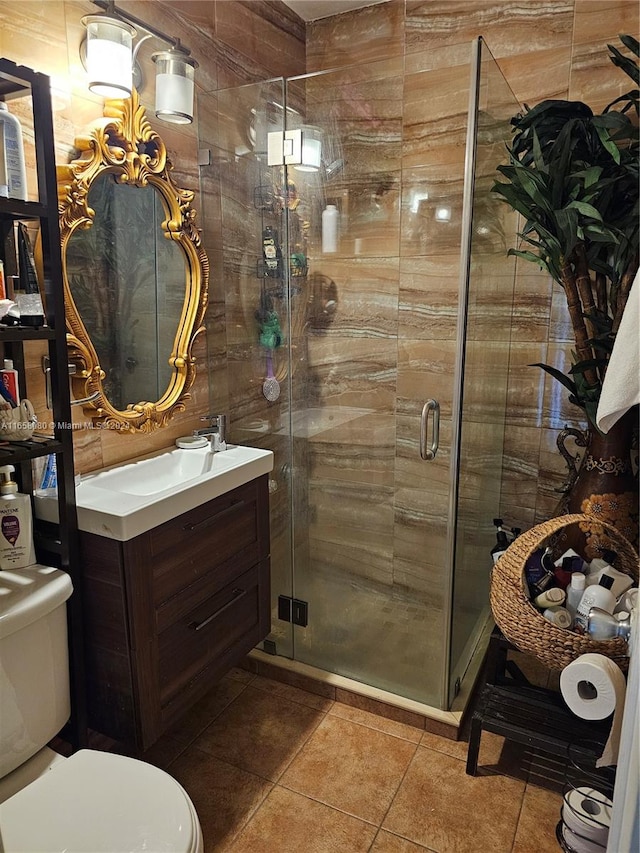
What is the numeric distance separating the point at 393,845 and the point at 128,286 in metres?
1.84

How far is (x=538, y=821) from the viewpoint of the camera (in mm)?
1777

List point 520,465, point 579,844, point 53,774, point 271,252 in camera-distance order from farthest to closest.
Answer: point 520,465 → point 271,252 → point 579,844 → point 53,774

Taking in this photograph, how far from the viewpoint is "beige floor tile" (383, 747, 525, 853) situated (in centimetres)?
171

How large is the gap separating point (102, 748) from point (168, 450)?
99 centimetres

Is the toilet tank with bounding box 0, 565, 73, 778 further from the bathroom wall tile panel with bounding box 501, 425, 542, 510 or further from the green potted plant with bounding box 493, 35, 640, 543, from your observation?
the bathroom wall tile panel with bounding box 501, 425, 542, 510

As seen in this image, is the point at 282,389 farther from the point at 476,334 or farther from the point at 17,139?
the point at 17,139

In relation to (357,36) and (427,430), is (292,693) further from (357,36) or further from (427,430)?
(357,36)

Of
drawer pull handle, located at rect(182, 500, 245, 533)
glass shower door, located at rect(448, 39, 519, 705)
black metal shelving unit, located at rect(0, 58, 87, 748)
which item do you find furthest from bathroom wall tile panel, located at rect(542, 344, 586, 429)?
black metal shelving unit, located at rect(0, 58, 87, 748)

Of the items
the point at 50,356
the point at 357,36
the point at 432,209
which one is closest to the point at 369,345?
the point at 432,209

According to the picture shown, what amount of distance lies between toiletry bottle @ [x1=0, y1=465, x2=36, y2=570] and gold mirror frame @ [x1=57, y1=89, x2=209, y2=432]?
0.40 m

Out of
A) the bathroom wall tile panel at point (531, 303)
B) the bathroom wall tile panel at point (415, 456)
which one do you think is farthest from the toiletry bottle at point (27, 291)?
the bathroom wall tile panel at point (531, 303)

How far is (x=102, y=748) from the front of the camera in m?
1.98

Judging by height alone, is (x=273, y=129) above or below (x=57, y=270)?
above

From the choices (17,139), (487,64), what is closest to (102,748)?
(17,139)
